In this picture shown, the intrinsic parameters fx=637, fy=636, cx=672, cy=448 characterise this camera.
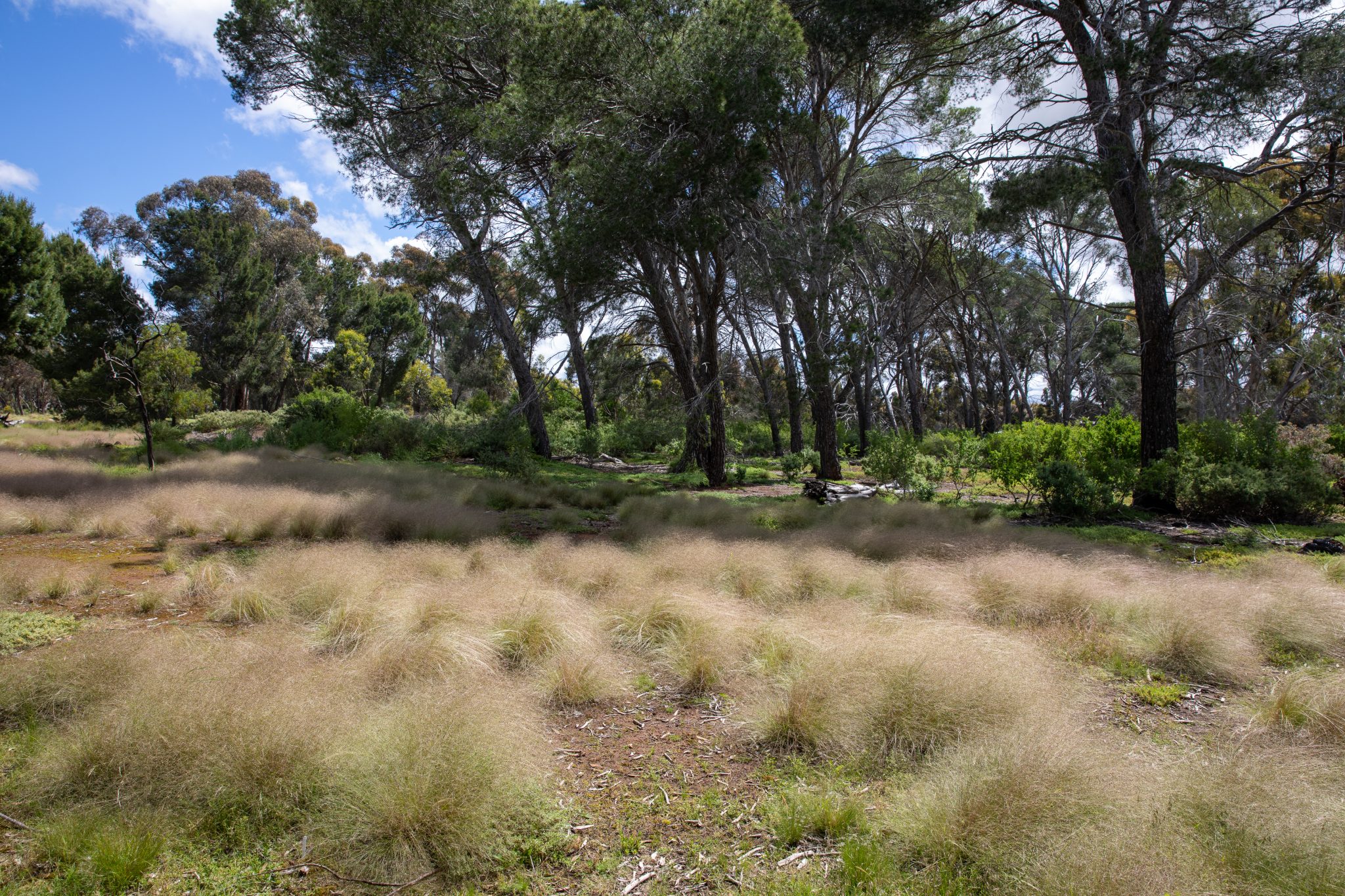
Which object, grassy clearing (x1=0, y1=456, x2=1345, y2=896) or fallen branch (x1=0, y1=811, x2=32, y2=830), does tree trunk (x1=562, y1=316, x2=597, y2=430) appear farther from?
fallen branch (x1=0, y1=811, x2=32, y2=830)

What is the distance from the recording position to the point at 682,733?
3.29 metres

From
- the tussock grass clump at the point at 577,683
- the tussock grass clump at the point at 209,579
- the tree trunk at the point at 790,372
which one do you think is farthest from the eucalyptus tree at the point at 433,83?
the tussock grass clump at the point at 577,683

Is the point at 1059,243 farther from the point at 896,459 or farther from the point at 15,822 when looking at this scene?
the point at 15,822

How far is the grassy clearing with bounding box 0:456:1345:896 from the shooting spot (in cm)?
213

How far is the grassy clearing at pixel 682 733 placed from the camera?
6.98ft

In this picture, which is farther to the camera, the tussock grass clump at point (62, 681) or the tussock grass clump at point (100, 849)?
the tussock grass clump at point (62, 681)

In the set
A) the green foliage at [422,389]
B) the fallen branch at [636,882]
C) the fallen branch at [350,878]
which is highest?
the green foliage at [422,389]

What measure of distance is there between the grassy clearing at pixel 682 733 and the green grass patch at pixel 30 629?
0.23 ft

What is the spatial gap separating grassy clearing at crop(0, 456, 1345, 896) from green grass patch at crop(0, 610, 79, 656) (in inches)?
2.7

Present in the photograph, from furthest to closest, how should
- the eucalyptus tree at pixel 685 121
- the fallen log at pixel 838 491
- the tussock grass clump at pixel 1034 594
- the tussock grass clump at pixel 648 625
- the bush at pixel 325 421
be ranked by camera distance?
the bush at pixel 325 421 → the fallen log at pixel 838 491 → the eucalyptus tree at pixel 685 121 → the tussock grass clump at pixel 1034 594 → the tussock grass clump at pixel 648 625

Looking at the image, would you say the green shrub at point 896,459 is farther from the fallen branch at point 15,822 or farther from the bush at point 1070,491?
the fallen branch at point 15,822

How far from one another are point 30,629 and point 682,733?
3.89 m

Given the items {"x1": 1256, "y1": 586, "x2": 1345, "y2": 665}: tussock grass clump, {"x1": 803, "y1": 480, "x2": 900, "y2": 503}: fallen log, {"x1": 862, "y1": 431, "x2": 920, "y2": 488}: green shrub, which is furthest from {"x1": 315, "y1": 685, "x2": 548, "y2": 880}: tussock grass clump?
{"x1": 862, "y1": 431, "x2": 920, "y2": 488}: green shrub

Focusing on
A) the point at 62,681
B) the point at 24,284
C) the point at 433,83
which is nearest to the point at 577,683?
the point at 62,681
